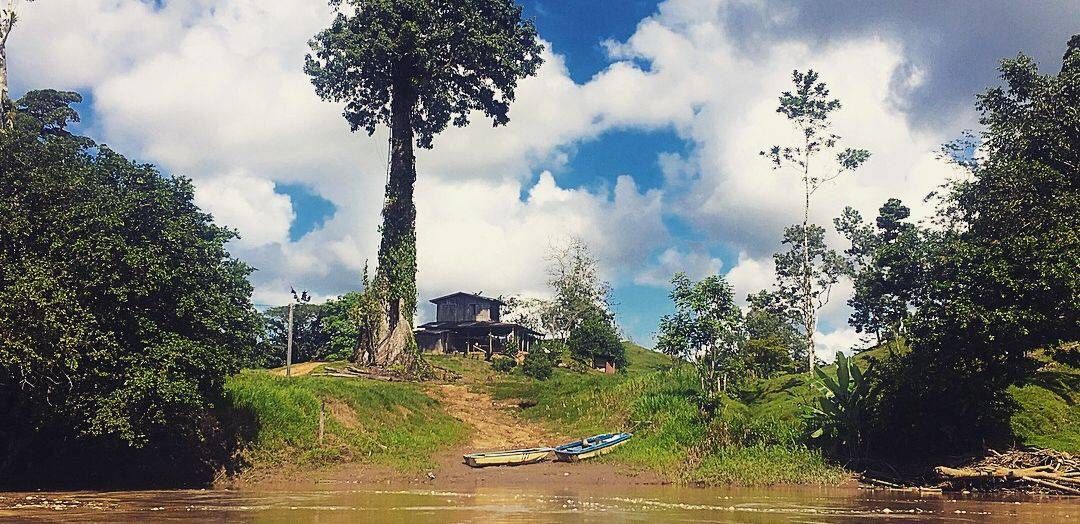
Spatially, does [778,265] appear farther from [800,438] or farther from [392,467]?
[392,467]

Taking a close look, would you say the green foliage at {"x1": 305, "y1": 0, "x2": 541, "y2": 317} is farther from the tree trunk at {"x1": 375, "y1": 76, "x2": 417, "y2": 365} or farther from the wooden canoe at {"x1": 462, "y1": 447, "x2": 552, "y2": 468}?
the wooden canoe at {"x1": 462, "y1": 447, "x2": 552, "y2": 468}

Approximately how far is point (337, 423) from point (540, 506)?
550 inches

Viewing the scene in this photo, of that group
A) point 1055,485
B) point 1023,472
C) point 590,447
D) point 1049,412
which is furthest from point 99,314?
point 1049,412

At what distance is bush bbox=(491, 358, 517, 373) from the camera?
5450cm

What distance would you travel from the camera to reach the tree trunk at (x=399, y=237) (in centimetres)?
4406

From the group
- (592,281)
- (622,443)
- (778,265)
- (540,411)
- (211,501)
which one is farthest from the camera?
(592,281)

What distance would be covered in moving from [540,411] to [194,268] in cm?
1851

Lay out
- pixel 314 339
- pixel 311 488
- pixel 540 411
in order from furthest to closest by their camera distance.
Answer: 1. pixel 314 339
2. pixel 540 411
3. pixel 311 488

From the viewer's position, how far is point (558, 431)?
34219mm

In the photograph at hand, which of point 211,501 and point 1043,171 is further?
point 1043,171

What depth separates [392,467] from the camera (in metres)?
27.8

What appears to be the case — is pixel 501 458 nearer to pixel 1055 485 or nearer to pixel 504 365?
pixel 1055 485

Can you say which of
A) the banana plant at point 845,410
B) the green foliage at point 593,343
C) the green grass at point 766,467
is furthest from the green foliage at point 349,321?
the banana plant at point 845,410

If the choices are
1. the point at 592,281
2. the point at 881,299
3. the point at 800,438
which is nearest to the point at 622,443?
the point at 800,438
